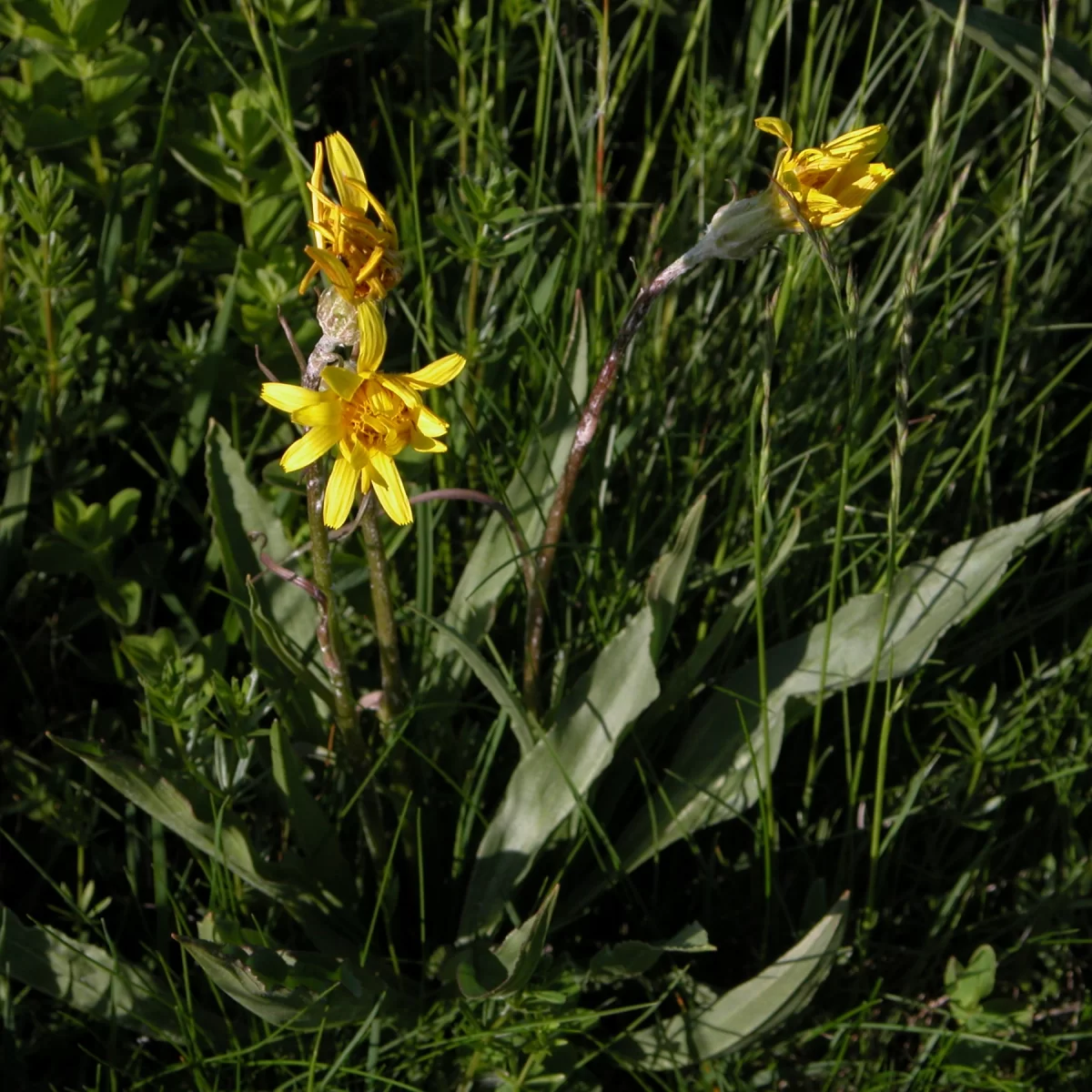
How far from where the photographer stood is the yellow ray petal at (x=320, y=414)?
1116mm

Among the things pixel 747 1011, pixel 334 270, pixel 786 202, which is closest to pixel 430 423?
pixel 334 270

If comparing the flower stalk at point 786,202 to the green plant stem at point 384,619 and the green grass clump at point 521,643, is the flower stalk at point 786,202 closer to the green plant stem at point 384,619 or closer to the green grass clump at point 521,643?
the green grass clump at point 521,643

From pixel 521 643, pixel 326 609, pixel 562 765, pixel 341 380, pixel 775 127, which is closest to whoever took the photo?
pixel 341 380

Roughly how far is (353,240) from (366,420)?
18cm

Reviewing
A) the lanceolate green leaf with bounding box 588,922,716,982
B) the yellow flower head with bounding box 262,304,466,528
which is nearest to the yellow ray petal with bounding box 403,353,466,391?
the yellow flower head with bounding box 262,304,466,528

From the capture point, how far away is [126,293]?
1.99 m

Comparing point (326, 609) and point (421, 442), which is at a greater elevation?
point (421, 442)

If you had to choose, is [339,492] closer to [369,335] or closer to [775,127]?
[369,335]

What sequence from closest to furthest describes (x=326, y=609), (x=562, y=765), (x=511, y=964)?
(x=326, y=609)
(x=511, y=964)
(x=562, y=765)

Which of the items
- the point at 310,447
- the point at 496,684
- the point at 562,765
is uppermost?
the point at 310,447

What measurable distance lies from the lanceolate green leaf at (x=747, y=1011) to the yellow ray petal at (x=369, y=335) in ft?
2.84

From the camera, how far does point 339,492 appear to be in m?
1.18

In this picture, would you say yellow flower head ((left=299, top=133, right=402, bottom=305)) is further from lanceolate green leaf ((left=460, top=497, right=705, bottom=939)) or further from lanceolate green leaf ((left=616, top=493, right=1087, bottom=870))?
lanceolate green leaf ((left=616, top=493, right=1087, bottom=870))

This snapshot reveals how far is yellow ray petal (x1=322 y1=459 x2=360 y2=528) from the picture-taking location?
1.18m
